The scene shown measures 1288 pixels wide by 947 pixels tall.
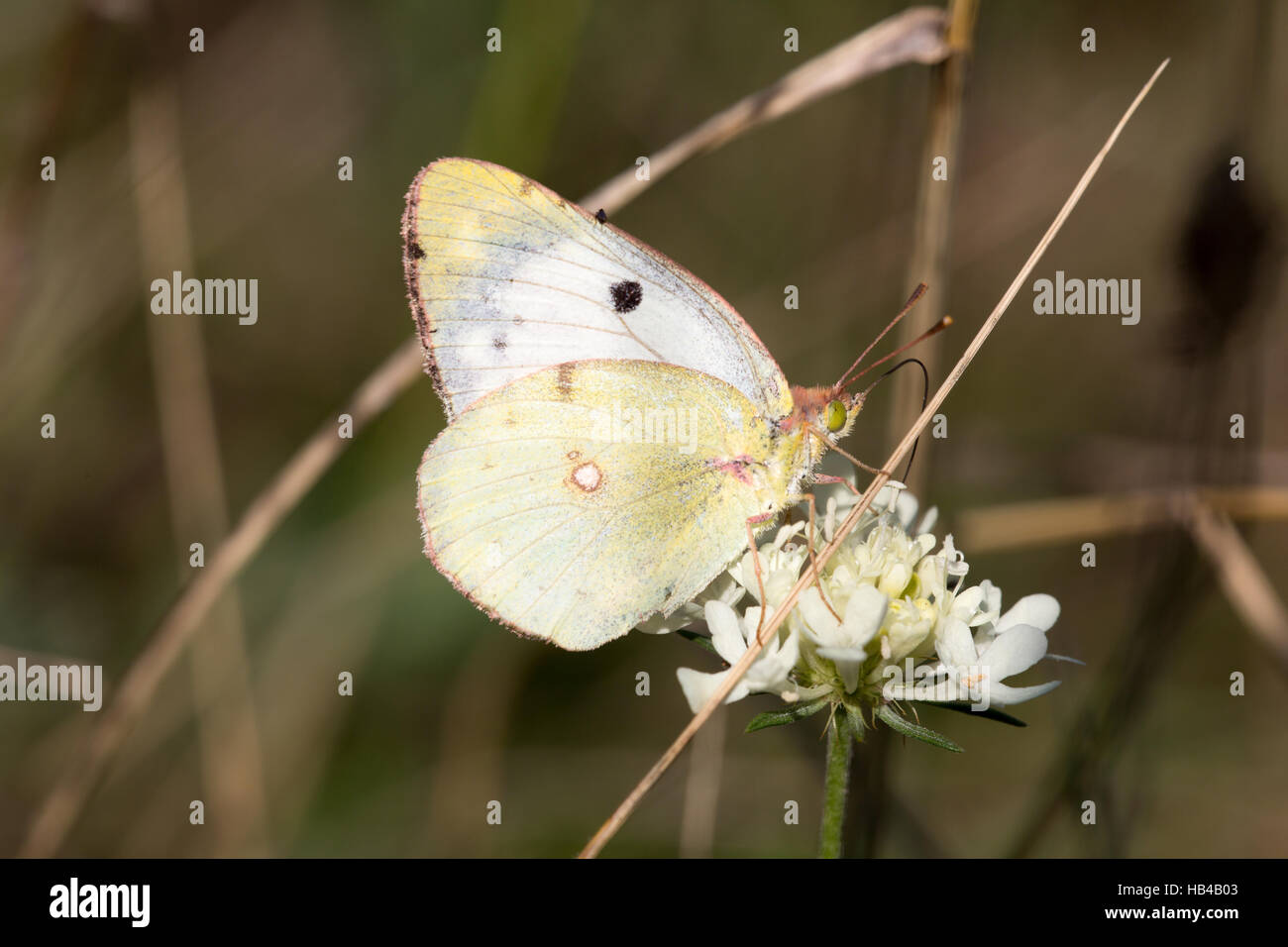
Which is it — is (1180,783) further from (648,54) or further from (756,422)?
(648,54)

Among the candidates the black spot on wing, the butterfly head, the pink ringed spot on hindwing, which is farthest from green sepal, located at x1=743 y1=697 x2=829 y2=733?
the black spot on wing

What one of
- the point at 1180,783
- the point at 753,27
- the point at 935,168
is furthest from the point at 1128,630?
the point at 753,27

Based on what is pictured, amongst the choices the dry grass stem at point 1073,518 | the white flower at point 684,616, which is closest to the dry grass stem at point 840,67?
the white flower at point 684,616

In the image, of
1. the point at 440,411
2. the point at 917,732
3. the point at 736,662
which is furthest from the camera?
the point at 440,411

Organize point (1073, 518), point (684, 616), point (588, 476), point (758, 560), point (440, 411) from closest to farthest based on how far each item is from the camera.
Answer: point (758, 560)
point (684, 616)
point (588, 476)
point (1073, 518)
point (440, 411)

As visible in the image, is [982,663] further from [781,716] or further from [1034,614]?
[781,716]

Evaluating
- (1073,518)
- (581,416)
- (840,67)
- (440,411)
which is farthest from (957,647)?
(440,411)
